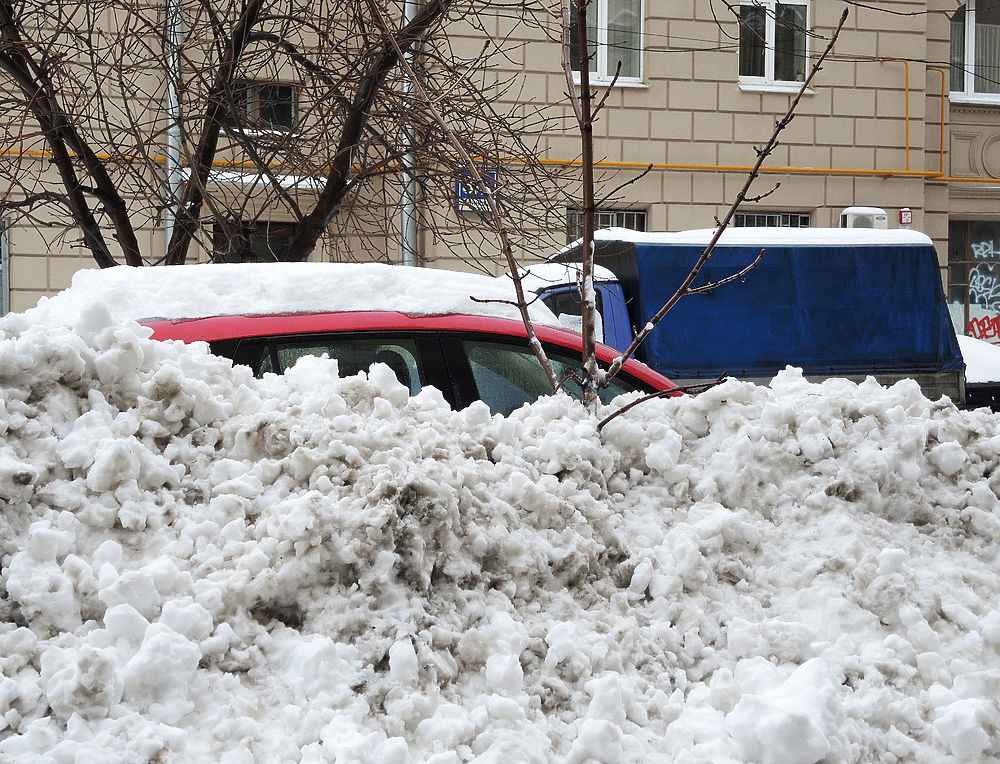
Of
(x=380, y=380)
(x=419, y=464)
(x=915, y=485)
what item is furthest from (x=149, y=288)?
(x=915, y=485)

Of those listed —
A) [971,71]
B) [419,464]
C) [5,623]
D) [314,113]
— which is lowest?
[5,623]

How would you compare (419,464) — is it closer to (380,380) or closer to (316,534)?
(316,534)

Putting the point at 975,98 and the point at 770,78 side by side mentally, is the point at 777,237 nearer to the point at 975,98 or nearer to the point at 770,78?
the point at 770,78

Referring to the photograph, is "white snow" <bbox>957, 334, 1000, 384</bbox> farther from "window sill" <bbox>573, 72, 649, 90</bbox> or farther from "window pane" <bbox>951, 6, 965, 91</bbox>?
"window pane" <bbox>951, 6, 965, 91</bbox>

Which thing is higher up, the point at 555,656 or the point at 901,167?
the point at 901,167

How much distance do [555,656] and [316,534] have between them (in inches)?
19.4

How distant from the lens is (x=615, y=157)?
16.2m

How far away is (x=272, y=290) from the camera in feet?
17.1

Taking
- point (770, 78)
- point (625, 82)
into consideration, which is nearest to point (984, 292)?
point (770, 78)

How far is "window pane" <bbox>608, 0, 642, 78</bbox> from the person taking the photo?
16516 millimetres

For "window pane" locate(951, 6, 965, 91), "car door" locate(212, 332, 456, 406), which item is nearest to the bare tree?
"car door" locate(212, 332, 456, 406)

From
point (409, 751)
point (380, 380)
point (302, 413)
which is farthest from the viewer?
point (380, 380)

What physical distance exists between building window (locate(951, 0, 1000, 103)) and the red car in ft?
51.0

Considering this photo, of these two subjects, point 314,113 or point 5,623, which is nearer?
point 5,623
